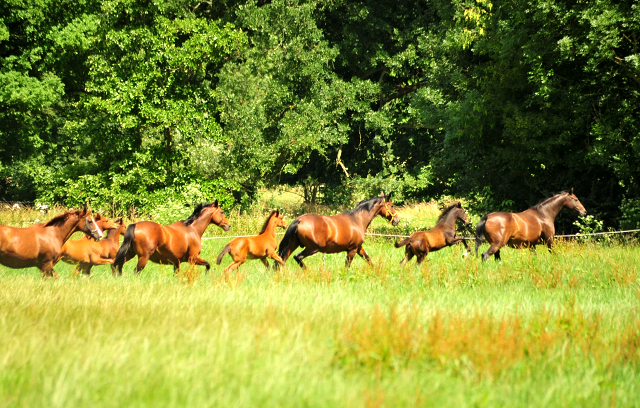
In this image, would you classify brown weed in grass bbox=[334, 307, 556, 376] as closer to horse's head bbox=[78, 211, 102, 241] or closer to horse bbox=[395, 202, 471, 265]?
horse bbox=[395, 202, 471, 265]

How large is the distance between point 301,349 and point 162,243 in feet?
19.4

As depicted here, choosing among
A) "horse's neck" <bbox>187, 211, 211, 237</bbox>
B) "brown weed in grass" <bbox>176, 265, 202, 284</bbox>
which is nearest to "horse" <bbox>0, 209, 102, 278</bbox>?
"horse's neck" <bbox>187, 211, 211, 237</bbox>

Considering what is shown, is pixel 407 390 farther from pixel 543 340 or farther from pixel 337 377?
pixel 543 340

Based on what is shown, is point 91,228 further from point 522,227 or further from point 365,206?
point 522,227

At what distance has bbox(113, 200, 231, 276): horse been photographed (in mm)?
10102

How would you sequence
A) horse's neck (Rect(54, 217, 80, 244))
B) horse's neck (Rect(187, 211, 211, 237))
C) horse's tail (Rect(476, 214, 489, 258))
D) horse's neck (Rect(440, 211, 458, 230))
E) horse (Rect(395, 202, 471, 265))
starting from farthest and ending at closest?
horse's tail (Rect(476, 214, 489, 258)) < horse's neck (Rect(440, 211, 458, 230)) < horse (Rect(395, 202, 471, 265)) < horse's neck (Rect(187, 211, 211, 237)) < horse's neck (Rect(54, 217, 80, 244))

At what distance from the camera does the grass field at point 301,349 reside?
165 inches

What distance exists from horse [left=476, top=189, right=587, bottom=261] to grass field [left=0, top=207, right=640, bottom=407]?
4110mm

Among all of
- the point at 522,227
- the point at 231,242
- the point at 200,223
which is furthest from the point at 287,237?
the point at 522,227

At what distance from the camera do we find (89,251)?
36.8 feet

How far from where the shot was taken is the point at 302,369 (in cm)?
466

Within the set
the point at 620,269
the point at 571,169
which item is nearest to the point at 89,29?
the point at 571,169

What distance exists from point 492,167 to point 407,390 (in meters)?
17.8

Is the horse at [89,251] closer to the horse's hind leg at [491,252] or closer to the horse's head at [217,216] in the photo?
the horse's head at [217,216]
